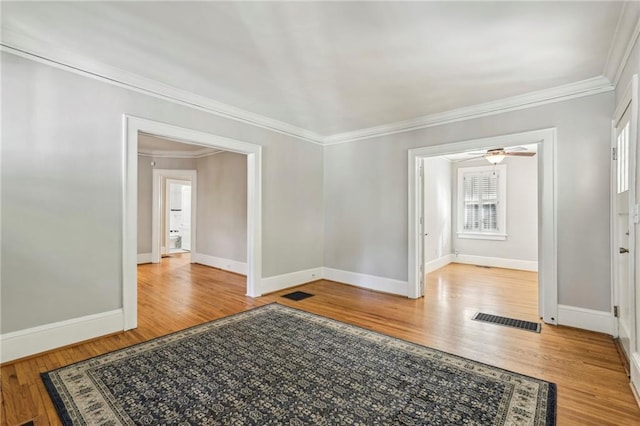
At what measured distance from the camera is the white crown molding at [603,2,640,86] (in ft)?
6.65

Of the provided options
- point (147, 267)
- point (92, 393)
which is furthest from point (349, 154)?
point (147, 267)

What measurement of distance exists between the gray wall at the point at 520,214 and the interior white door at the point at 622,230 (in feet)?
12.7

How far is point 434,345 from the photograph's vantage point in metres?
2.81

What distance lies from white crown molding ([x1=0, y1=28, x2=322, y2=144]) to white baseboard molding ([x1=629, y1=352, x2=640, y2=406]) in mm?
4604

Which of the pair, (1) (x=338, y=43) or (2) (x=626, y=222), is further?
(2) (x=626, y=222)

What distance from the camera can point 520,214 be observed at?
6.73 m

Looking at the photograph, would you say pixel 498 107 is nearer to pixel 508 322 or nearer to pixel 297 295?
Answer: pixel 508 322

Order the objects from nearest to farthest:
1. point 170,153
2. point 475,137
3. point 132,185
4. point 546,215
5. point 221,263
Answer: point 132,185 < point 546,215 < point 475,137 < point 221,263 < point 170,153

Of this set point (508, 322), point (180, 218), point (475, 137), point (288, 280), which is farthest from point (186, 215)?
point (508, 322)

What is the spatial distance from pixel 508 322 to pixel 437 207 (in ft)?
12.1

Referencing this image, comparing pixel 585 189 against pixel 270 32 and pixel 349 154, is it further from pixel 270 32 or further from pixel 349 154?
pixel 270 32

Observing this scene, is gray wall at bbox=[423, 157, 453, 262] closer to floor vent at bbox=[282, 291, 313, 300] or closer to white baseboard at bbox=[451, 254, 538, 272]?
white baseboard at bbox=[451, 254, 538, 272]

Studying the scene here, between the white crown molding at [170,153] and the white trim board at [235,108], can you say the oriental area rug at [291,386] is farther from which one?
the white crown molding at [170,153]

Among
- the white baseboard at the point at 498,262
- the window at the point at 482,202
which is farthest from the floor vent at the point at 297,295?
the window at the point at 482,202
